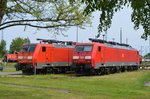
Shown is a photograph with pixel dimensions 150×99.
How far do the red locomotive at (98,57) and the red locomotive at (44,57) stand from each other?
3029mm

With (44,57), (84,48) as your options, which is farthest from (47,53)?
(84,48)

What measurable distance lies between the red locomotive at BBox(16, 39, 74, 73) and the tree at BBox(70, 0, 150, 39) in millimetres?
29797

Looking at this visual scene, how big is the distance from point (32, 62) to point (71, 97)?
76.3 ft

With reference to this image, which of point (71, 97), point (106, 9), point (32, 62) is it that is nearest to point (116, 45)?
point (32, 62)

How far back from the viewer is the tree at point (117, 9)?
10.4 metres

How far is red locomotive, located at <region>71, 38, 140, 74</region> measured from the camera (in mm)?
39656

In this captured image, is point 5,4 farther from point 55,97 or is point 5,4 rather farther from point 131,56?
point 131,56

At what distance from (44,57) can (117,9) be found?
31721 millimetres

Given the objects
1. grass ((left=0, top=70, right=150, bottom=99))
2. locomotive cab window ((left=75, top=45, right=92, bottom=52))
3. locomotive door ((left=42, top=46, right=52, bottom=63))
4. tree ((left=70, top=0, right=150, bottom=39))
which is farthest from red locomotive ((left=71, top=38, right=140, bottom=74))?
tree ((left=70, top=0, right=150, bottom=39))

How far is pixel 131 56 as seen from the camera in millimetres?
53312

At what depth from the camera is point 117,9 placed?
10.7m

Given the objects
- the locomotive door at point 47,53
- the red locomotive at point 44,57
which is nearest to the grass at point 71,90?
the red locomotive at point 44,57

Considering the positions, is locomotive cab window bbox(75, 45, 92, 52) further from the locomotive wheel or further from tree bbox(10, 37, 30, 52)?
tree bbox(10, 37, 30, 52)

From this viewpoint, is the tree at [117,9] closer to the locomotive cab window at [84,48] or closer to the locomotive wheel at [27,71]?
the locomotive cab window at [84,48]
